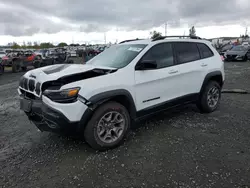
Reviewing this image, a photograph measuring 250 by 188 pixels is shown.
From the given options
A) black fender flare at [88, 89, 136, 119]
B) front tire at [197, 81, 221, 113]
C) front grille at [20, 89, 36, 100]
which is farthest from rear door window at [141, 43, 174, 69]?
front grille at [20, 89, 36, 100]

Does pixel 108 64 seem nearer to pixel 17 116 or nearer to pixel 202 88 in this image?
pixel 202 88

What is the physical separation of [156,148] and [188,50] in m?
2.28

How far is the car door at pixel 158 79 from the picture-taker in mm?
3543

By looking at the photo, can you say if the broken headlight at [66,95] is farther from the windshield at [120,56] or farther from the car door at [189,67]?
the car door at [189,67]

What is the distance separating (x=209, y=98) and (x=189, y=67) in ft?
3.48

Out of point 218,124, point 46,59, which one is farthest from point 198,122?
point 46,59

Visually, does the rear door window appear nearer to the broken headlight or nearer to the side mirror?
the side mirror

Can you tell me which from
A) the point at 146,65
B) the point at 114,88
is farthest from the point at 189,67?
the point at 114,88

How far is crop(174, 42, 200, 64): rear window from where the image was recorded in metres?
4.26

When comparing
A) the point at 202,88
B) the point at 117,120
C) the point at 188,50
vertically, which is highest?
the point at 188,50

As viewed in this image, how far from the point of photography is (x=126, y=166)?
292cm

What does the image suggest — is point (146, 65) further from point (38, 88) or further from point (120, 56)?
point (38, 88)

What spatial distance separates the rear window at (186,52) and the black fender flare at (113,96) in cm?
149

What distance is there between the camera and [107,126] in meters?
3.27
